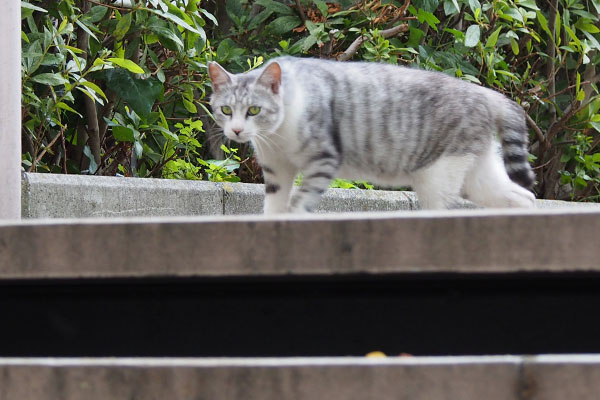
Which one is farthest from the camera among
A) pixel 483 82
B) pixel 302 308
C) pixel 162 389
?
pixel 483 82

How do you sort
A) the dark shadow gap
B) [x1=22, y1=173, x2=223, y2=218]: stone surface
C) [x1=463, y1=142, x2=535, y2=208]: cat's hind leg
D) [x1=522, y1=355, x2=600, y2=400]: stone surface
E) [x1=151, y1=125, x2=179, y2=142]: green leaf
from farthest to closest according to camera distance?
[x1=151, y1=125, x2=179, y2=142]: green leaf, [x1=463, y1=142, x2=535, y2=208]: cat's hind leg, [x1=22, y1=173, x2=223, y2=218]: stone surface, the dark shadow gap, [x1=522, y1=355, x2=600, y2=400]: stone surface

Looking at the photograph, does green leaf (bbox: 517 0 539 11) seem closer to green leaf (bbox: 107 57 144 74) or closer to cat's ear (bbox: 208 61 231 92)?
cat's ear (bbox: 208 61 231 92)

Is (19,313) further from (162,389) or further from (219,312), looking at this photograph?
(162,389)

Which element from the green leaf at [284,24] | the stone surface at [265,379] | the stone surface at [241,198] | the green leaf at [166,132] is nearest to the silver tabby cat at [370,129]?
the stone surface at [241,198]

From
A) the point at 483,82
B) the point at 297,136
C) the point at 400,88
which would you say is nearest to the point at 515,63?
the point at 483,82

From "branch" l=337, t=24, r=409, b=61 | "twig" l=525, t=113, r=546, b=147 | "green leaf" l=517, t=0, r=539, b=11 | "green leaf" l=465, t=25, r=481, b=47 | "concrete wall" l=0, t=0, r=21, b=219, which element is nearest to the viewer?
"concrete wall" l=0, t=0, r=21, b=219

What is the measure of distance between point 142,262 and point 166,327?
18cm

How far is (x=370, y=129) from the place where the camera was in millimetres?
3729

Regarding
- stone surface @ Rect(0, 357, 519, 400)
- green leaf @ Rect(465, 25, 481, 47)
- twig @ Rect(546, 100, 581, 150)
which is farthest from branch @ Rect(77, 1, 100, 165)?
twig @ Rect(546, 100, 581, 150)

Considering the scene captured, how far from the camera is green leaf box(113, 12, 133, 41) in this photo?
379cm

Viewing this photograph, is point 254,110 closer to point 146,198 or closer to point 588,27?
point 146,198

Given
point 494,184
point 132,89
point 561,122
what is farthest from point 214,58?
point 561,122

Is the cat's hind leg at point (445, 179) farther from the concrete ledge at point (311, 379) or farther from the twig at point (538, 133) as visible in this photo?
the twig at point (538, 133)

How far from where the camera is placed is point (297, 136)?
356 centimetres
